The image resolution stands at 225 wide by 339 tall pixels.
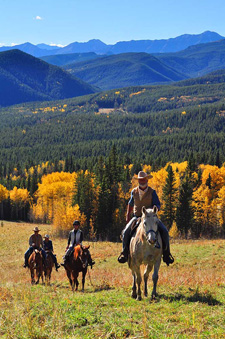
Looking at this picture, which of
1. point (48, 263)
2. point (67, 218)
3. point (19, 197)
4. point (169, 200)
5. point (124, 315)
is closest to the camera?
point (124, 315)

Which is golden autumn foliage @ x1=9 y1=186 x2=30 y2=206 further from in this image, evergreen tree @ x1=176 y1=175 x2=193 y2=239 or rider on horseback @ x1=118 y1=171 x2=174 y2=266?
rider on horseback @ x1=118 y1=171 x2=174 y2=266

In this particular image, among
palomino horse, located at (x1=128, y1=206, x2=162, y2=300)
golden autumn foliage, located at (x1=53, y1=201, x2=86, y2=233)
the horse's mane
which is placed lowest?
golden autumn foliage, located at (x1=53, y1=201, x2=86, y2=233)

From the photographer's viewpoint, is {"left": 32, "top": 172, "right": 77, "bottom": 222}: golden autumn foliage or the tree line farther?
{"left": 32, "top": 172, "right": 77, "bottom": 222}: golden autumn foliage

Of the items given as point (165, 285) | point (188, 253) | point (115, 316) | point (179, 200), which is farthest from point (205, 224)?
point (115, 316)

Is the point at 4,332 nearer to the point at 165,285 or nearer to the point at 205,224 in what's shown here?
the point at 165,285

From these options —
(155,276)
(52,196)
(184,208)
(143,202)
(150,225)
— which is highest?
(143,202)

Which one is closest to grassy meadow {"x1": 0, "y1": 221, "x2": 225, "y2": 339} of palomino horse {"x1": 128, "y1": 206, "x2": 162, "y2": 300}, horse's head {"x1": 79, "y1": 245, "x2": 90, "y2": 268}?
palomino horse {"x1": 128, "y1": 206, "x2": 162, "y2": 300}

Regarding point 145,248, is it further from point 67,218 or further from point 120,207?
point 67,218

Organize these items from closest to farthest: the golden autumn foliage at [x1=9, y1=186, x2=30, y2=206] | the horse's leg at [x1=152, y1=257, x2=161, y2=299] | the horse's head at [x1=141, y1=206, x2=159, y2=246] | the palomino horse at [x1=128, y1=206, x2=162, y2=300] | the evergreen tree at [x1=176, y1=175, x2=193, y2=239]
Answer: the horse's head at [x1=141, y1=206, x2=159, y2=246], the palomino horse at [x1=128, y1=206, x2=162, y2=300], the horse's leg at [x1=152, y1=257, x2=161, y2=299], the evergreen tree at [x1=176, y1=175, x2=193, y2=239], the golden autumn foliage at [x1=9, y1=186, x2=30, y2=206]

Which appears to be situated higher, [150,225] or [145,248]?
[150,225]

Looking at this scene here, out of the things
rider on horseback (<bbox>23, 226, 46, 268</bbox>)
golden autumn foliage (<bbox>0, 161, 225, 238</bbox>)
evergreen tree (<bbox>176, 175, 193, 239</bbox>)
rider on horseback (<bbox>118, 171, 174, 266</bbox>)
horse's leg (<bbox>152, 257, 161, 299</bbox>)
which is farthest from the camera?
golden autumn foliage (<bbox>0, 161, 225, 238</bbox>)

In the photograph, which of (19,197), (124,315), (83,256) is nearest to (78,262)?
(83,256)

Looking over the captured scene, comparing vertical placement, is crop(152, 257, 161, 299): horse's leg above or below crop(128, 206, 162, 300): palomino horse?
below

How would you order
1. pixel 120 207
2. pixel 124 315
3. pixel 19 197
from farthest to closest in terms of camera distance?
pixel 19 197 < pixel 120 207 < pixel 124 315
